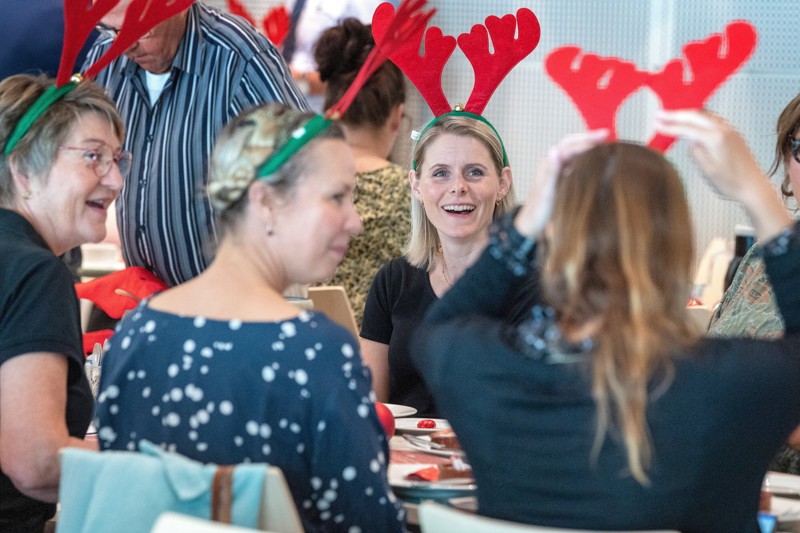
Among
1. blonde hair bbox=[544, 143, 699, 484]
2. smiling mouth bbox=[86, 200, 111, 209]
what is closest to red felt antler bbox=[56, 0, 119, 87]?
smiling mouth bbox=[86, 200, 111, 209]

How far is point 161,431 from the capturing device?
1.79 m

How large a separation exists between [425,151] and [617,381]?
5.55 ft

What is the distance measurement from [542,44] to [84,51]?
124 inches

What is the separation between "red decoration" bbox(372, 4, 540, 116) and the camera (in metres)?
3.06

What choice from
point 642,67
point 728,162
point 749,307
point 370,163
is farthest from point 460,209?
point 642,67

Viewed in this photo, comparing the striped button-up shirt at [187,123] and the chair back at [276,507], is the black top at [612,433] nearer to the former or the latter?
the chair back at [276,507]

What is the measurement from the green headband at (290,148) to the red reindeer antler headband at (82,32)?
2.16 ft

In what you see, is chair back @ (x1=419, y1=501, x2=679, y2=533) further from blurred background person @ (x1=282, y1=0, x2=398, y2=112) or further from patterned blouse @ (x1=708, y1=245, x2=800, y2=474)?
blurred background person @ (x1=282, y1=0, x2=398, y2=112)

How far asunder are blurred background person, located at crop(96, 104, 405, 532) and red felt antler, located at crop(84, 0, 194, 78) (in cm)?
80

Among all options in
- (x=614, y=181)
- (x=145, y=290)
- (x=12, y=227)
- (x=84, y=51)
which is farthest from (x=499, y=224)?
(x=84, y=51)

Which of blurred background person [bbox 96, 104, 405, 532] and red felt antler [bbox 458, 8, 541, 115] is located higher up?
red felt antler [bbox 458, 8, 541, 115]

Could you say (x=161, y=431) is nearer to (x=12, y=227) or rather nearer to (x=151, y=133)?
(x=12, y=227)

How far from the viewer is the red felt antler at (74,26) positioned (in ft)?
7.49

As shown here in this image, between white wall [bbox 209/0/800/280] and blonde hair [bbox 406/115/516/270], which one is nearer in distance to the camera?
blonde hair [bbox 406/115/516/270]
